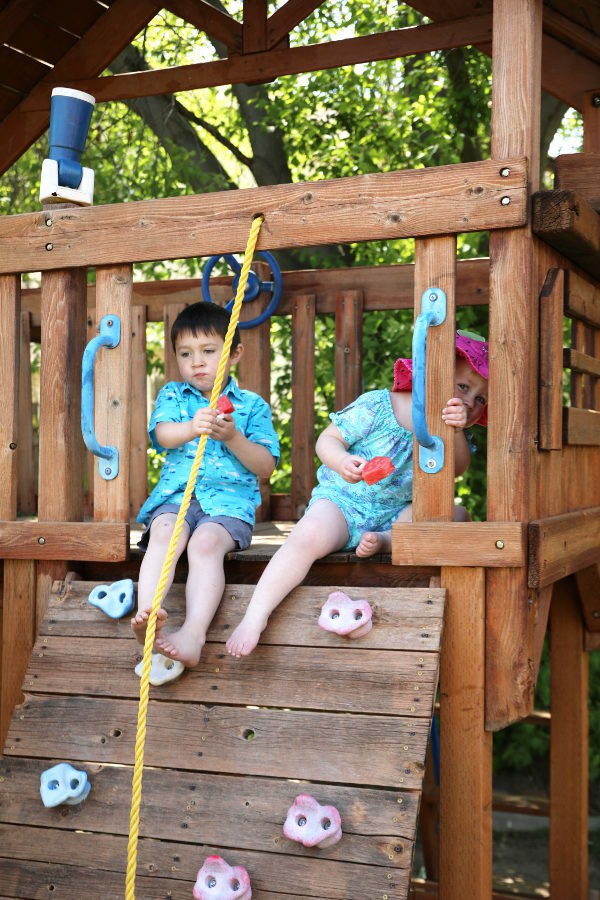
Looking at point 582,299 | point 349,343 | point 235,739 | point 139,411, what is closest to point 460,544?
point 235,739

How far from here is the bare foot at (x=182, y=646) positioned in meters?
2.89

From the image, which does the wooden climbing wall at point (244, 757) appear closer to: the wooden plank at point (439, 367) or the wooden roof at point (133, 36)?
the wooden plank at point (439, 367)

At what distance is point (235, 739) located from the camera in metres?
2.88

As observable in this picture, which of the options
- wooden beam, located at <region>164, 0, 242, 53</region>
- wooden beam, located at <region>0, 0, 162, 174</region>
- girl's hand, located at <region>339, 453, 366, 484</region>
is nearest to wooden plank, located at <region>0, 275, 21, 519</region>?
girl's hand, located at <region>339, 453, 366, 484</region>

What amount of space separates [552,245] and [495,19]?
2.10 ft

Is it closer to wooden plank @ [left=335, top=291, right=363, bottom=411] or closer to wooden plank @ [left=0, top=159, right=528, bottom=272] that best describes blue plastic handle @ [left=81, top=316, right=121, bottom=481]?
wooden plank @ [left=0, top=159, right=528, bottom=272]

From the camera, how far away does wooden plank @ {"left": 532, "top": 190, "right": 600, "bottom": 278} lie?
9.50 feet

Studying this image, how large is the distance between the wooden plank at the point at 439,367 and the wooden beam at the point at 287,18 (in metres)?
3.53

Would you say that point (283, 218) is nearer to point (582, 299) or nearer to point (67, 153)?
point (67, 153)

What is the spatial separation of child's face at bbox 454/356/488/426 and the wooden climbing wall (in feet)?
2.46

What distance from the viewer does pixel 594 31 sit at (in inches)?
194

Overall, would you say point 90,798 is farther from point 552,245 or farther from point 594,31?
point 594,31

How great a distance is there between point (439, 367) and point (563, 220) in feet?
1.68

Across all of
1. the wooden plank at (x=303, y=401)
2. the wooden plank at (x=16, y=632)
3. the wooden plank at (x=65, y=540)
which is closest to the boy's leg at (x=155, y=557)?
the wooden plank at (x=65, y=540)
